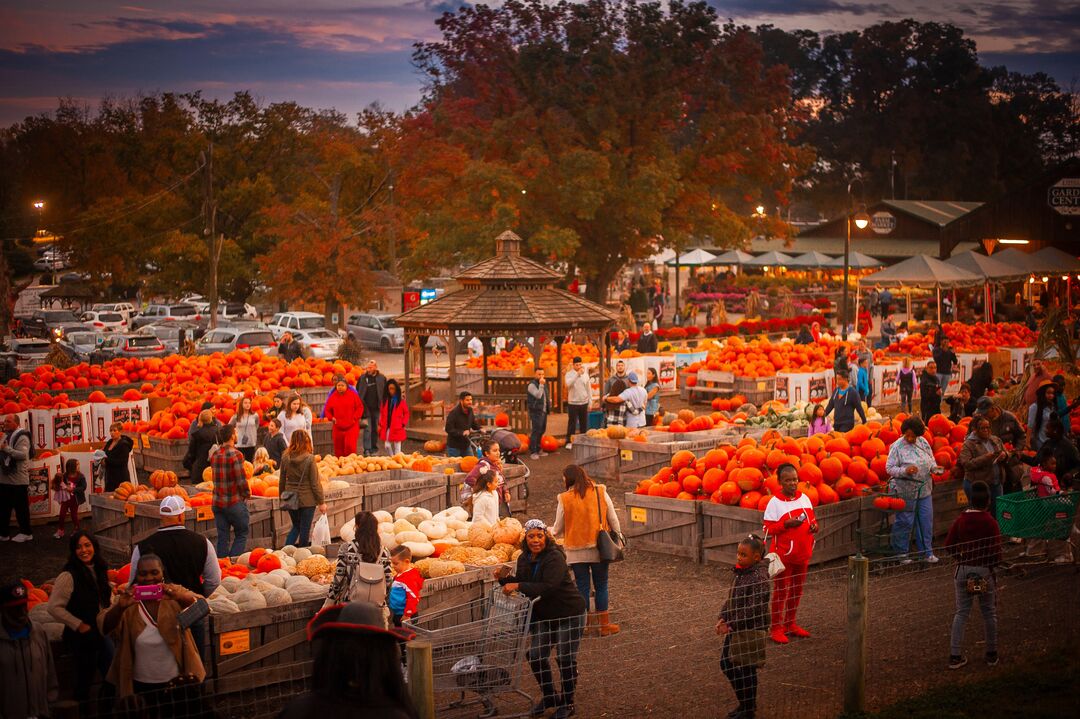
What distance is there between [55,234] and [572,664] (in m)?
53.2

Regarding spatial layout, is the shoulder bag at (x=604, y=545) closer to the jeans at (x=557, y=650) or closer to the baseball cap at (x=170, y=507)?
the jeans at (x=557, y=650)

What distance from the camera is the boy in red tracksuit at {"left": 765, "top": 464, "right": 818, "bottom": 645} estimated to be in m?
10.4

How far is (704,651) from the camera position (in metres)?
10.3

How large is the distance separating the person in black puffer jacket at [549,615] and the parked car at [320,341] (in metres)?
30.5

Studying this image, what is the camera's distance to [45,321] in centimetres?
4994

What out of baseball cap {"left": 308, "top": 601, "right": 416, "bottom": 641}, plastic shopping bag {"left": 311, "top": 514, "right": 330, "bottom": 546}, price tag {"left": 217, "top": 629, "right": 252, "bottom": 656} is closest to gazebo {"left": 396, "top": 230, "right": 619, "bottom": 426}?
plastic shopping bag {"left": 311, "top": 514, "right": 330, "bottom": 546}

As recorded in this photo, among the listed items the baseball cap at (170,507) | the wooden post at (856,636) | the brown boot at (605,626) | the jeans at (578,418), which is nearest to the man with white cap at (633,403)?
the jeans at (578,418)

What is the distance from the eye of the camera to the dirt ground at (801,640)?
9.16 meters

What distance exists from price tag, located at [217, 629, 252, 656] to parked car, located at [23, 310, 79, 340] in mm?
41781

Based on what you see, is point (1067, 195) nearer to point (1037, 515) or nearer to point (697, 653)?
point (1037, 515)

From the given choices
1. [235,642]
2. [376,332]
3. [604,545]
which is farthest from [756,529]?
[376,332]

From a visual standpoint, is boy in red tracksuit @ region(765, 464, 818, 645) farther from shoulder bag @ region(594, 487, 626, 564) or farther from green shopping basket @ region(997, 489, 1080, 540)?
green shopping basket @ region(997, 489, 1080, 540)

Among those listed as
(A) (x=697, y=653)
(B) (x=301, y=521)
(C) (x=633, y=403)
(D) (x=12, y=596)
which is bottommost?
(A) (x=697, y=653)

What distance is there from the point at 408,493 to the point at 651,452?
422cm
